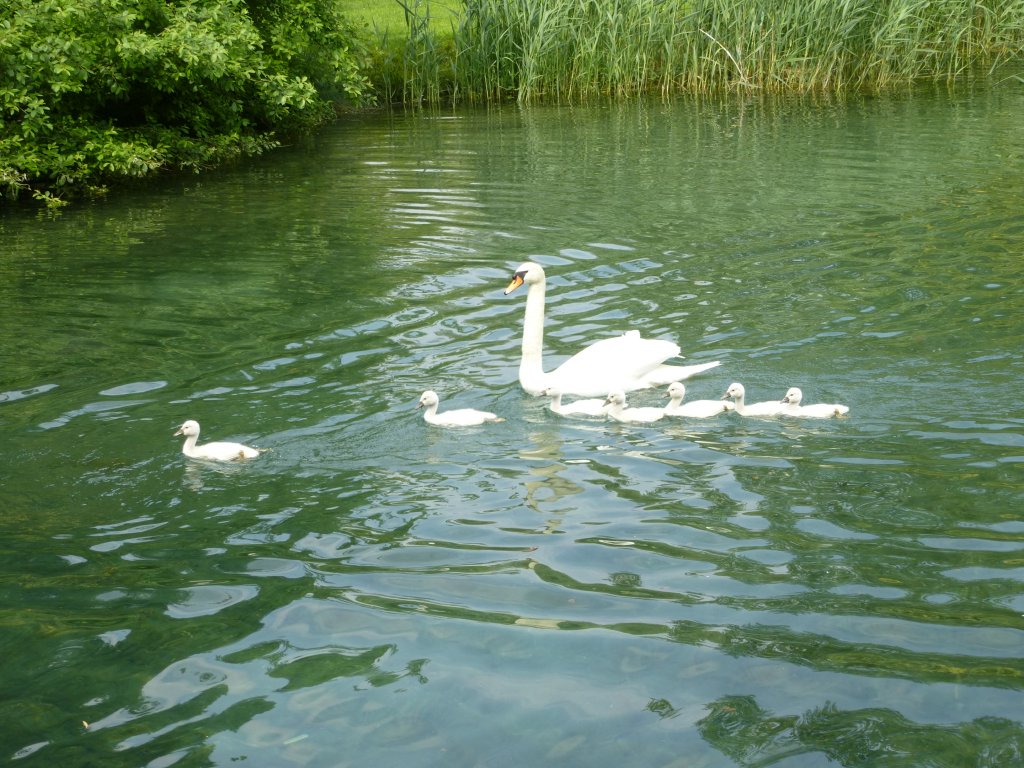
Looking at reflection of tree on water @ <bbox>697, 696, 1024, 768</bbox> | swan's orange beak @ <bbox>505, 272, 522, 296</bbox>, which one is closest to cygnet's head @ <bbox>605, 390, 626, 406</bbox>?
swan's orange beak @ <bbox>505, 272, 522, 296</bbox>

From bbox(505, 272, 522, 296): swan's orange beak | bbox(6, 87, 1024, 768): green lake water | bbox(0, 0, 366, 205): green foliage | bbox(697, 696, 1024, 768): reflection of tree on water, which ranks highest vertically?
bbox(0, 0, 366, 205): green foliage

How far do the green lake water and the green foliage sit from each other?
2861 mm

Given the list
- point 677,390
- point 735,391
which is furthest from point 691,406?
point 735,391

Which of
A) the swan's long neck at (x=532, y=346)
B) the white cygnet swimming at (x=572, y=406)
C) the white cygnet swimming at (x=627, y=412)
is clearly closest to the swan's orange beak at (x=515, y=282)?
the swan's long neck at (x=532, y=346)

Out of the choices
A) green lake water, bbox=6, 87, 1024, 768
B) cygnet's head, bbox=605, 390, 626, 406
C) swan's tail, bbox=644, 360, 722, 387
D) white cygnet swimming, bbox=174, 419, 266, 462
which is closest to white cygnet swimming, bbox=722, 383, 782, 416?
green lake water, bbox=6, 87, 1024, 768

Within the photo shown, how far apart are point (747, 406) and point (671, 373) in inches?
39.1

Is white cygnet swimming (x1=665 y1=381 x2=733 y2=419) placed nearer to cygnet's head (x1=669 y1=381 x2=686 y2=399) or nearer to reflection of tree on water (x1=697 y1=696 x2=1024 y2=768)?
cygnet's head (x1=669 y1=381 x2=686 y2=399)

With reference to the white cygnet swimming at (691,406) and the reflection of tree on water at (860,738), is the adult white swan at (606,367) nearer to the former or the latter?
the white cygnet swimming at (691,406)

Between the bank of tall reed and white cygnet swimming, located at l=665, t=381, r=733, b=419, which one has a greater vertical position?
the bank of tall reed

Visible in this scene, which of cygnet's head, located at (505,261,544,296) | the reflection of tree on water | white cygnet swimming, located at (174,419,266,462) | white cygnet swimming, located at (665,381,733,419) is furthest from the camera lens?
cygnet's head, located at (505,261,544,296)

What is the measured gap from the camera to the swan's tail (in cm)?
898

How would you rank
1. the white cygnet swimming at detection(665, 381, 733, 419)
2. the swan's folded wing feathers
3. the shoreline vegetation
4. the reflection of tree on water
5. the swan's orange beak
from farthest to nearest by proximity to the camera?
the shoreline vegetation, the swan's orange beak, the swan's folded wing feathers, the white cygnet swimming at detection(665, 381, 733, 419), the reflection of tree on water

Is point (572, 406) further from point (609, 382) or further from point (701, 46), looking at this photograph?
point (701, 46)

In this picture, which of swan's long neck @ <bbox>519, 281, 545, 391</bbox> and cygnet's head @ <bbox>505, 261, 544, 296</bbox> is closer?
swan's long neck @ <bbox>519, 281, 545, 391</bbox>
